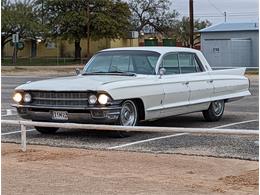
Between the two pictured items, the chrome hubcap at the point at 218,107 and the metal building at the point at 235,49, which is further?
the metal building at the point at 235,49

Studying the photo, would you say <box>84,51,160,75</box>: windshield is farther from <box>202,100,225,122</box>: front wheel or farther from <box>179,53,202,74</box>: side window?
<box>202,100,225,122</box>: front wheel

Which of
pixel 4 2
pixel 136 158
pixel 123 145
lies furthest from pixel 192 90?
pixel 4 2

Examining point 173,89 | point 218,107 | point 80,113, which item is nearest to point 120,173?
point 80,113

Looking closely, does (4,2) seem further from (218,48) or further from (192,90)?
(192,90)

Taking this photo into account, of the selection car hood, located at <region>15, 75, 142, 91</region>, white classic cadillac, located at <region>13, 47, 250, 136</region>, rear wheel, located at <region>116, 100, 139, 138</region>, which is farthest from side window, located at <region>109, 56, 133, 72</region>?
rear wheel, located at <region>116, 100, 139, 138</region>

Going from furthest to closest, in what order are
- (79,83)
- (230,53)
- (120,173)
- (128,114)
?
(230,53) < (128,114) < (79,83) < (120,173)

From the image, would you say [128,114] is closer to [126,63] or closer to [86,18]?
[126,63]

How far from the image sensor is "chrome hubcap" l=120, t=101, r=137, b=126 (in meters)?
10.7

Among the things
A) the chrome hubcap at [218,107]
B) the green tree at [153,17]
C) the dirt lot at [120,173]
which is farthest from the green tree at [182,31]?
the dirt lot at [120,173]

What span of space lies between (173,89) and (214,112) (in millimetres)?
1875

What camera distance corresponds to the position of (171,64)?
12.3 m

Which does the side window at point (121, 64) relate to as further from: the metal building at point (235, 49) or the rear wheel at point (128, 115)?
the metal building at point (235, 49)

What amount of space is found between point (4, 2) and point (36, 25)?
6131mm

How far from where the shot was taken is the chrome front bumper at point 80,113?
10320mm
